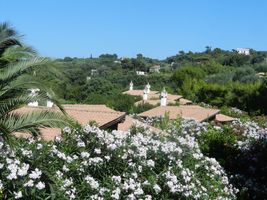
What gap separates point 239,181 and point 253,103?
3337 cm

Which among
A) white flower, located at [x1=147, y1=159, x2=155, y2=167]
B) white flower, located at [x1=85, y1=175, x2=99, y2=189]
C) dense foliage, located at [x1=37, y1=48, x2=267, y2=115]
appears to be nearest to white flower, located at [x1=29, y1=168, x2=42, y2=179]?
white flower, located at [x1=85, y1=175, x2=99, y2=189]

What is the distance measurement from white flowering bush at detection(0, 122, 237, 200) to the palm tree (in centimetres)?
49

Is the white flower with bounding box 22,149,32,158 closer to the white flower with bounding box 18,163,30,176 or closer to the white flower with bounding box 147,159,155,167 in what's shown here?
the white flower with bounding box 18,163,30,176

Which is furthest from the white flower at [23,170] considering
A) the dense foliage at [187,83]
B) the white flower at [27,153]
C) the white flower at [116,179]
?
the dense foliage at [187,83]

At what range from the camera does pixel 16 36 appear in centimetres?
916

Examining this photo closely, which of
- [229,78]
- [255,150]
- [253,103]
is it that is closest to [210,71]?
[229,78]

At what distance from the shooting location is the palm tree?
8.45m

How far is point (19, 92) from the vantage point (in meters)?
8.92

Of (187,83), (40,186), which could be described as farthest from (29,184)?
(187,83)

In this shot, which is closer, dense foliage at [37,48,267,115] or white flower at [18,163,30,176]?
white flower at [18,163,30,176]

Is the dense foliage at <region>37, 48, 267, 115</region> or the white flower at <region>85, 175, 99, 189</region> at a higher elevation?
the white flower at <region>85, 175, 99, 189</region>

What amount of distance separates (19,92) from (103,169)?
2.08 m

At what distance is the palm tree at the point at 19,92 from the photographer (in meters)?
8.45

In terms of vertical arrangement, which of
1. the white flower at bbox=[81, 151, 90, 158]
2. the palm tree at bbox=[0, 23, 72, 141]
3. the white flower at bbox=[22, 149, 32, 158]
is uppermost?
the palm tree at bbox=[0, 23, 72, 141]
